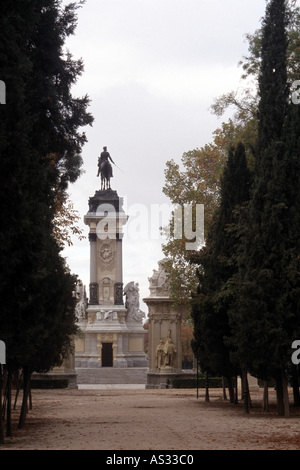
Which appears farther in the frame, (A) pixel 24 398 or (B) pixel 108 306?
(B) pixel 108 306

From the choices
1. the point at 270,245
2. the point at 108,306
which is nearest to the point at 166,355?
the point at 108,306

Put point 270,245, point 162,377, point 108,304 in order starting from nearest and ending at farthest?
point 270,245
point 162,377
point 108,304

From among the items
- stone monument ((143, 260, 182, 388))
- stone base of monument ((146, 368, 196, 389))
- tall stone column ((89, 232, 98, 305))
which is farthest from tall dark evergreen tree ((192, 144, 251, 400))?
tall stone column ((89, 232, 98, 305))

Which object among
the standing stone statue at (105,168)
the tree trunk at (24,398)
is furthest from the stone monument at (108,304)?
the tree trunk at (24,398)

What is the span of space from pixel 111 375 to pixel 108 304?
8.91 meters

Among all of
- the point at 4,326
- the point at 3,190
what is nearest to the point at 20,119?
the point at 3,190

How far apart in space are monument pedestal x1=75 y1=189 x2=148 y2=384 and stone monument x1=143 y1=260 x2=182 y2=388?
12146mm

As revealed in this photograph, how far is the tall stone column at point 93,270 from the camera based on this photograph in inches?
2566

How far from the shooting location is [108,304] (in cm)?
6544

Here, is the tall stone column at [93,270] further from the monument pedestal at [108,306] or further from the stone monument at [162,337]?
the stone monument at [162,337]

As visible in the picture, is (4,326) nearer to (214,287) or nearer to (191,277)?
(214,287)

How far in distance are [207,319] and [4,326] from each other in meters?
11.5

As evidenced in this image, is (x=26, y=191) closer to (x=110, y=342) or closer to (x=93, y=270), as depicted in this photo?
(x=110, y=342)

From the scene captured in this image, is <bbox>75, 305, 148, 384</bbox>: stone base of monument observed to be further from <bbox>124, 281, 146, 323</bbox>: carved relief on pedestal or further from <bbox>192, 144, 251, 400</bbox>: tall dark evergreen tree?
<bbox>192, 144, 251, 400</bbox>: tall dark evergreen tree
